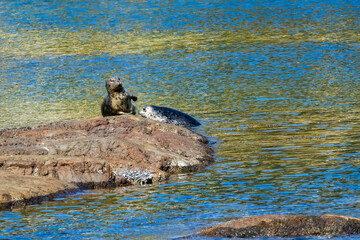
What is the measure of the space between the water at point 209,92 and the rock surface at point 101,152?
48cm

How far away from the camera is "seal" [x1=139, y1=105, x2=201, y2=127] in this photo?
1825 centimetres

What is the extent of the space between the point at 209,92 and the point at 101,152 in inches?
433

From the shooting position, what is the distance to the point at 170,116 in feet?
61.2

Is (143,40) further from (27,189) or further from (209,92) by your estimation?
(27,189)

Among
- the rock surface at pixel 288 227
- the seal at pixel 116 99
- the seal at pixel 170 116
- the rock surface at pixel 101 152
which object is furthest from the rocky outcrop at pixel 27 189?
the seal at pixel 170 116

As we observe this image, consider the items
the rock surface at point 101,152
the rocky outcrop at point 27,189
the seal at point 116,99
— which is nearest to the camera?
the rocky outcrop at point 27,189

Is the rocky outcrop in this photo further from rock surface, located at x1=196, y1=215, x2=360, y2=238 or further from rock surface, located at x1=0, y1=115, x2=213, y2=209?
rock surface, located at x1=196, y1=215, x2=360, y2=238

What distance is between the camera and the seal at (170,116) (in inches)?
719

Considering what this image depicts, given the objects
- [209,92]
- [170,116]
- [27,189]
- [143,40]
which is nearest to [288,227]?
[27,189]

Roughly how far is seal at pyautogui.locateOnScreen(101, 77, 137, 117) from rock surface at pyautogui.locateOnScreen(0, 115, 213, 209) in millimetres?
1947

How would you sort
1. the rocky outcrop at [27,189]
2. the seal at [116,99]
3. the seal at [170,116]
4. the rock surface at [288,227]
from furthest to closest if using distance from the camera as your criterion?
the seal at [170,116] < the seal at [116,99] < the rocky outcrop at [27,189] < the rock surface at [288,227]

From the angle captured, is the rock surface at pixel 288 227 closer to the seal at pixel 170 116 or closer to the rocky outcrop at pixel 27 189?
the rocky outcrop at pixel 27 189

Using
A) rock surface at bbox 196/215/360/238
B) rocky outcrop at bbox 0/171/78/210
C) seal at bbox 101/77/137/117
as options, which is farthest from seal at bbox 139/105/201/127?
rock surface at bbox 196/215/360/238

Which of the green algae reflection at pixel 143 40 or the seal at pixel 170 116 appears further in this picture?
the green algae reflection at pixel 143 40
